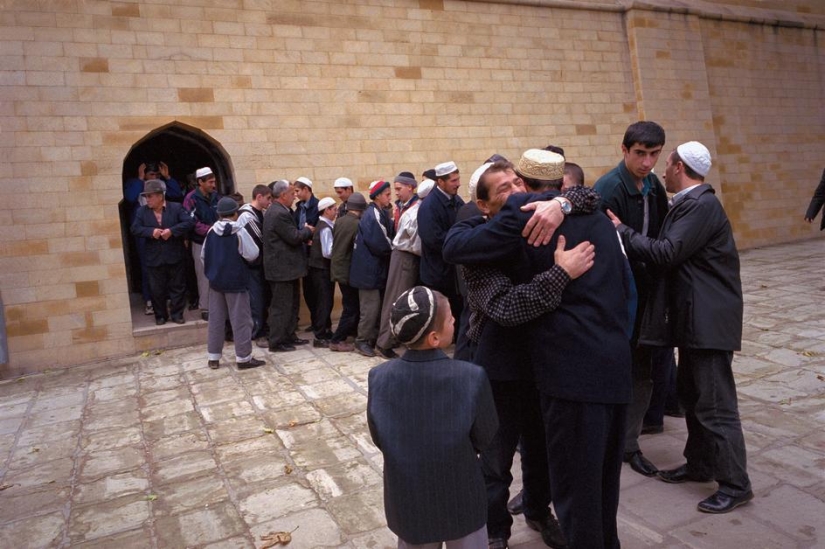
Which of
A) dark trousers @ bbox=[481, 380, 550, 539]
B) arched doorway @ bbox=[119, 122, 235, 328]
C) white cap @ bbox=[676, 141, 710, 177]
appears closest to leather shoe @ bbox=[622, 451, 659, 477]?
dark trousers @ bbox=[481, 380, 550, 539]

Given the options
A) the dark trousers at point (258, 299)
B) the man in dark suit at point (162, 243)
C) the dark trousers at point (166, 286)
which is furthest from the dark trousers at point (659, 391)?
the dark trousers at point (166, 286)

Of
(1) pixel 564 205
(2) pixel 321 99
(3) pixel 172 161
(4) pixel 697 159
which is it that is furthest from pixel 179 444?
(3) pixel 172 161

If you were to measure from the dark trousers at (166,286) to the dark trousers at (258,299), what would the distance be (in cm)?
123

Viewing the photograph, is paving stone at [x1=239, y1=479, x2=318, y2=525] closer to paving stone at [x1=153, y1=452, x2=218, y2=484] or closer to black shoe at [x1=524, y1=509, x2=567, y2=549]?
paving stone at [x1=153, y1=452, x2=218, y2=484]

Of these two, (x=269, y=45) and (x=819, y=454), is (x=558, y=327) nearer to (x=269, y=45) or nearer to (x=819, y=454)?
(x=819, y=454)

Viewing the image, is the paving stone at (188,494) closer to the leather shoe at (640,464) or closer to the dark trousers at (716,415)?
the leather shoe at (640,464)

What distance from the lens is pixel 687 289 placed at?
3.46 metres

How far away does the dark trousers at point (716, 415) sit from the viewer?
3334mm

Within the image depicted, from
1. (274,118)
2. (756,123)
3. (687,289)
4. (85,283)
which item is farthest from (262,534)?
(756,123)

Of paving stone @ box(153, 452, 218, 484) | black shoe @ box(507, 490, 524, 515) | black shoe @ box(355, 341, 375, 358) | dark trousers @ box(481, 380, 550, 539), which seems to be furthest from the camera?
black shoe @ box(355, 341, 375, 358)

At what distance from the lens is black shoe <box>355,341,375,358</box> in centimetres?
705

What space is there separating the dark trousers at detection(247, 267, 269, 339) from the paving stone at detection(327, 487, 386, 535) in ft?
13.9

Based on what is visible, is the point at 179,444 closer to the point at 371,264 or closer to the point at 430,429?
the point at 371,264

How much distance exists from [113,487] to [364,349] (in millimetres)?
3290
